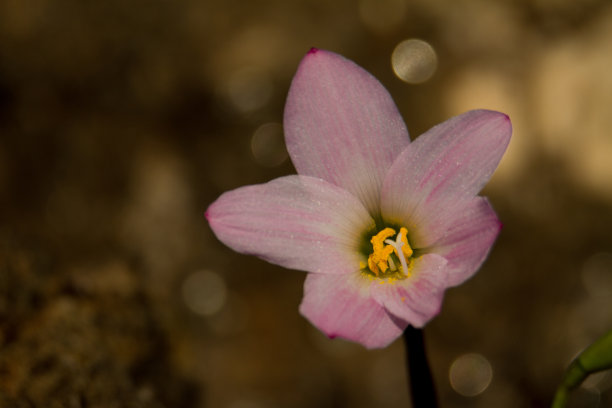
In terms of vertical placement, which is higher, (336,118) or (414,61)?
(336,118)

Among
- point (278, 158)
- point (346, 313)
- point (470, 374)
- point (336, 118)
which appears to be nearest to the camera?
point (346, 313)

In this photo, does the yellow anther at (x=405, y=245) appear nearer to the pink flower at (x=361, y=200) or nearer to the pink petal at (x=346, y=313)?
the pink flower at (x=361, y=200)

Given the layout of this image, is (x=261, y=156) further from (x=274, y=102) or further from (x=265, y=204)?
(x=265, y=204)

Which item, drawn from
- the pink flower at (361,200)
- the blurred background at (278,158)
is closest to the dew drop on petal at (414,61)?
the blurred background at (278,158)

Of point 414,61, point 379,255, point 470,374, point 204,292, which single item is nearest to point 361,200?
point 379,255

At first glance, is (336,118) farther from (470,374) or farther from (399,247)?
(470,374)

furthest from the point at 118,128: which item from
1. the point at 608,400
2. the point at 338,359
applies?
the point at 608,400

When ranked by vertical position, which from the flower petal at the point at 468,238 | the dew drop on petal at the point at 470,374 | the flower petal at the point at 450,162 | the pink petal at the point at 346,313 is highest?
the flower petal at the point at 450,162
